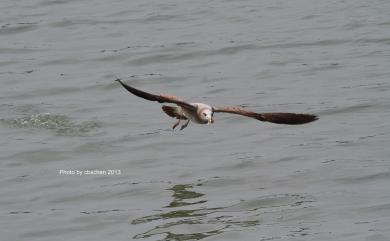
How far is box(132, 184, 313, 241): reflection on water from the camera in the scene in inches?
407

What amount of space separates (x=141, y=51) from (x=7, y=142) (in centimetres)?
481

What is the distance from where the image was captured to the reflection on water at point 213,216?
10336 mm

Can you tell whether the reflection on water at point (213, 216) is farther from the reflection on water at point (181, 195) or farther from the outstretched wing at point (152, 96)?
the outstretched wing at point (152, 96)

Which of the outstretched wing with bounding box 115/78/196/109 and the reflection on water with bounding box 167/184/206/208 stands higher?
the outstretched wing with bounding box 115/78/196/109

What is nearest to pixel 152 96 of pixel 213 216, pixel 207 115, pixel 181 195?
pixel 207 115

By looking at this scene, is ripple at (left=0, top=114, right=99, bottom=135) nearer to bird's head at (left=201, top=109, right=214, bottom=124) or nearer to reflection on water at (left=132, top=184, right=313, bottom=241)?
reflection on water at (left=132, top=184, right=313, bottom=241)

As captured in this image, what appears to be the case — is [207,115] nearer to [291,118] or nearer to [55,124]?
[291,118]

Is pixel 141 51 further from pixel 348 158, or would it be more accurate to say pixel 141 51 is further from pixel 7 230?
pixel 7 230

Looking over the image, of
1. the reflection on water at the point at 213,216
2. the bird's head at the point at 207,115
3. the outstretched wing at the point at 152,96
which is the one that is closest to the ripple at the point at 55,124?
the reflection on water at the point at 213,216

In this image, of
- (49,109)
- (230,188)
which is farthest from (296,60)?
(230,188)

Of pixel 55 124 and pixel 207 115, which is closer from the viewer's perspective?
pixel 207 115

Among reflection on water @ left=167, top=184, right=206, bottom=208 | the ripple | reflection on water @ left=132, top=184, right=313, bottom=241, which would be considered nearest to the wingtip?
reflection on water @ left=132, top=184, right=313, bottom=241

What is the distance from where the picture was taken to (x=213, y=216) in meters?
10.7

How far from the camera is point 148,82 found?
16047mm
